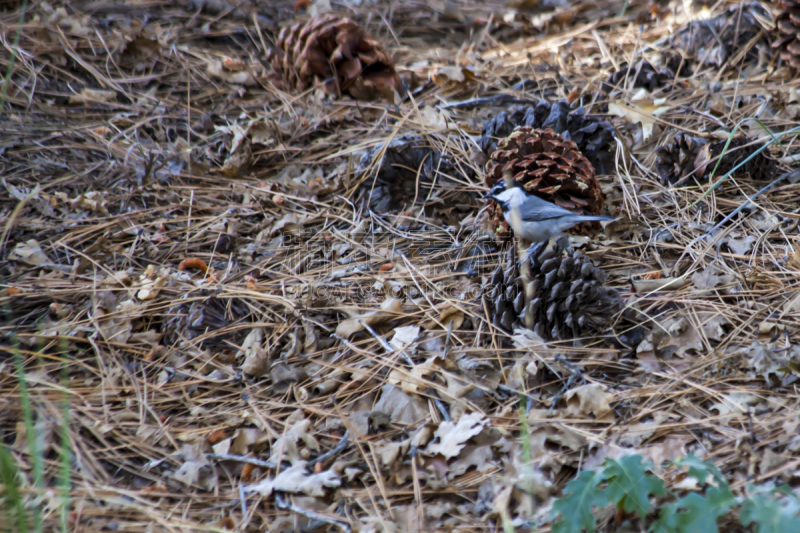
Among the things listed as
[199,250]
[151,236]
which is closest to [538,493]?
[199,250]

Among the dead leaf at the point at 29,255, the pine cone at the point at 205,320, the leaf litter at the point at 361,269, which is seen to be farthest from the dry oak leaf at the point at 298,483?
the dead leaf at the point at 29,255

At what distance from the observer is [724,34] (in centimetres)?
447

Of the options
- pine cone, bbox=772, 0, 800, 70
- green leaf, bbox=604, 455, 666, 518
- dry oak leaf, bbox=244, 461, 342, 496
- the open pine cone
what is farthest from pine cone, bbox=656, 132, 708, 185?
dry oak leaf, bbox=244, 461, 342, 496

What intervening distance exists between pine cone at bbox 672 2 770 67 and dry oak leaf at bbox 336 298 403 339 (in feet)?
11.1

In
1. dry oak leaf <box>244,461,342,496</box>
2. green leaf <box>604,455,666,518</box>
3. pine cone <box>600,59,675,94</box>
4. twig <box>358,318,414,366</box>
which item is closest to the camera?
green leaf <box>604,455,666,518</box>

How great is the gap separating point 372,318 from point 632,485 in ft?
4.78

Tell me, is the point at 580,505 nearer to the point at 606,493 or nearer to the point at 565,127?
the point at 606,493

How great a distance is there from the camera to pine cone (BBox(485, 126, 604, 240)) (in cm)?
333

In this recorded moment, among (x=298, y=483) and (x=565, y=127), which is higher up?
(x=565, y=127)

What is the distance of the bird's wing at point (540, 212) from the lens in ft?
10.5

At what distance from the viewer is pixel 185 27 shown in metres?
5.46

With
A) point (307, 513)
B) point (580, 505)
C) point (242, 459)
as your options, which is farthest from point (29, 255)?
point (580, 505)


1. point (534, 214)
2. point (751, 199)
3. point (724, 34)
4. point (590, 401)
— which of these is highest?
point (724, 34)

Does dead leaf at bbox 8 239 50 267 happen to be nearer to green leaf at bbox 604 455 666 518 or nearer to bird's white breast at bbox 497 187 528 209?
bird's white breast at bbox 497 187 528 209
